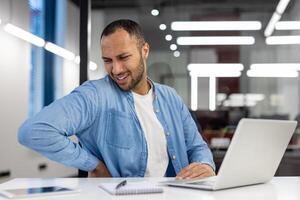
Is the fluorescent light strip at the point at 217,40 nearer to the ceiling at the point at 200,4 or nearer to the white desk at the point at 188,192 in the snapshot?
the ceiling at the point at 200,4

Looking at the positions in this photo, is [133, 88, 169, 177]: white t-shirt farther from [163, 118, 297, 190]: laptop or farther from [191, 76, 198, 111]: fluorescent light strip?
[191, 76, 198, 111]: fluorescent light strip

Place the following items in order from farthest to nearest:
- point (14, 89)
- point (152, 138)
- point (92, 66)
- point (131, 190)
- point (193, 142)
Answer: point (14, 89)
point (92, 66)
point (193, 142)
point (152, 138)
point (131, 190)

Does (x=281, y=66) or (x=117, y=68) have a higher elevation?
(x=281, y=66)

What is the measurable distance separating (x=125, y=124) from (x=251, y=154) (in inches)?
29.4

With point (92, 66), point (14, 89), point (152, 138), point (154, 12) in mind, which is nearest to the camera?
point (152, 138)

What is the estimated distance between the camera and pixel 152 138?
194cm

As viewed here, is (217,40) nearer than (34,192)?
No

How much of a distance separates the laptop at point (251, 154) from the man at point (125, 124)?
373mm

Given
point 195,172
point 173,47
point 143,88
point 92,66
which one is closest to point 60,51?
point 92,66

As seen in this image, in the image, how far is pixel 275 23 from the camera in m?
3.88

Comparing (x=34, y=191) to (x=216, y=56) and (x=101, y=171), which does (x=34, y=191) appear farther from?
(x=216, y=56)

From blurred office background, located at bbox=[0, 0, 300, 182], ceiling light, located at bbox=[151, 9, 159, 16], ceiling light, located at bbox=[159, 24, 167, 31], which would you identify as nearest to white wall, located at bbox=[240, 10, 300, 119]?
blurred office background, located at bbox=[0, 0, 300, 182]

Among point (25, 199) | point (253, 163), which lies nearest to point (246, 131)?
point (253, 163)

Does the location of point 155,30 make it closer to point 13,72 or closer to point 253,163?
point 13,72
